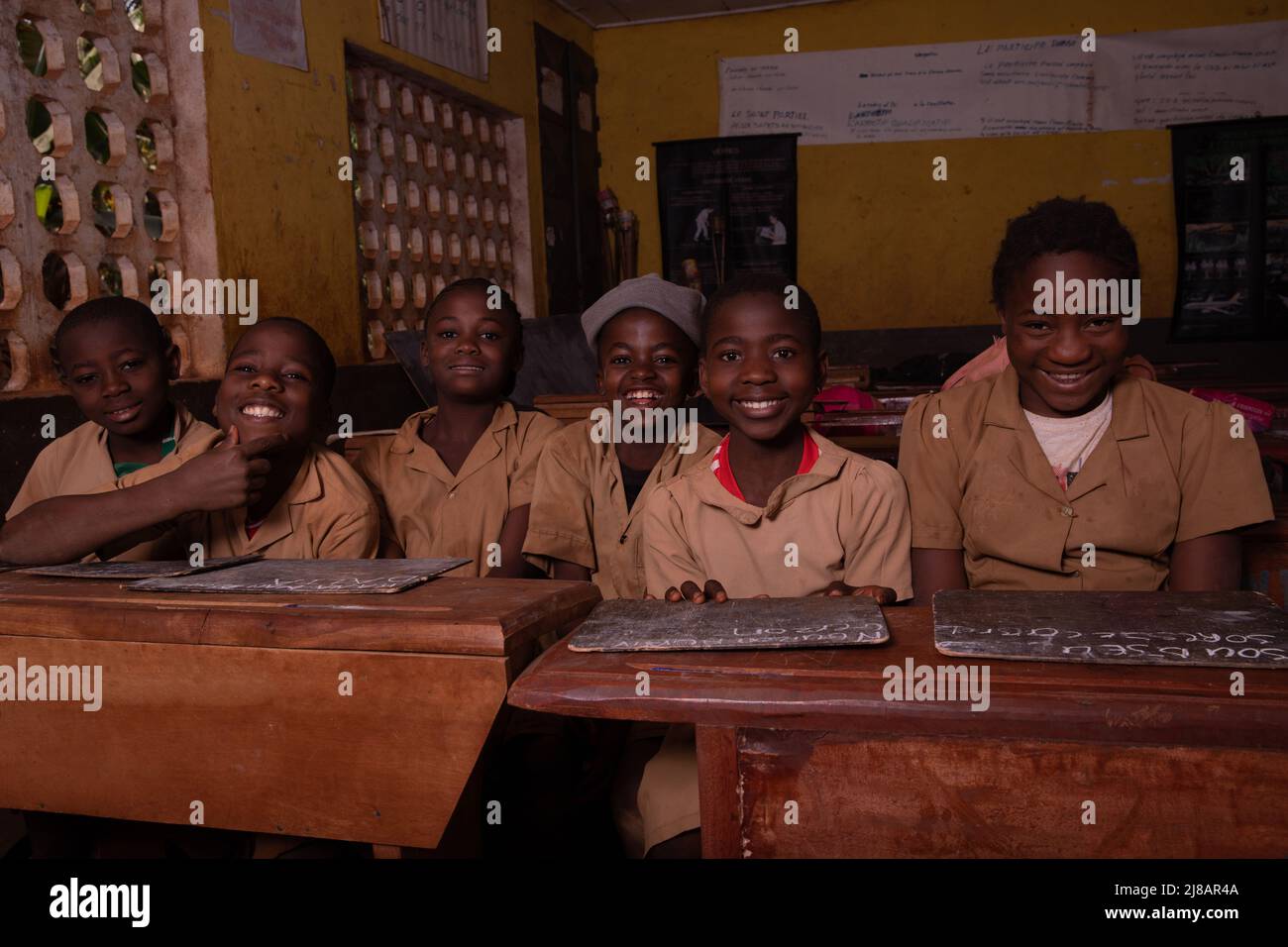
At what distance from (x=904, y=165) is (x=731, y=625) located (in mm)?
6533

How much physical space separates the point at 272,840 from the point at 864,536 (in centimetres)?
103

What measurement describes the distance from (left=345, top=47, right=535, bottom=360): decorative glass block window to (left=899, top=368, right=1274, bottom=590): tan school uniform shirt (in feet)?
10.8

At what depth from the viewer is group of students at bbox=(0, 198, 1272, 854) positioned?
164cm

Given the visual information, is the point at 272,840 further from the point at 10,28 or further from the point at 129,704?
the point at 10,28

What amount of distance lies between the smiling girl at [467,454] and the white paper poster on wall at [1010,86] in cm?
533

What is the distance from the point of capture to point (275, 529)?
1.92m

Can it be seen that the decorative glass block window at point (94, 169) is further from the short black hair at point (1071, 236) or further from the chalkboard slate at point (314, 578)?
the short black hair at point (1071, 236)

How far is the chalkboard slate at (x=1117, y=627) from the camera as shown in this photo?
3.16ft

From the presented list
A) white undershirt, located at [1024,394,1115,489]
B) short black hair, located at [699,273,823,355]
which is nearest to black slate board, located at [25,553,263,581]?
short black hair, located at [699,273,823,355]

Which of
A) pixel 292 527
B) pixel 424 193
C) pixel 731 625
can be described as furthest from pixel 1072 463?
pixel 424 193

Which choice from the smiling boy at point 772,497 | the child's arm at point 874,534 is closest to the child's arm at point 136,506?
the smiling boy at point 772,497

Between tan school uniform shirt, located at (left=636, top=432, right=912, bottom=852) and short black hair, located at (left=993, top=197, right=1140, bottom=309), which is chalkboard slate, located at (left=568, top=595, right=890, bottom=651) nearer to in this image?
tan school uniform shirt, located at (left=636, top=432, right=912, bottom=852)

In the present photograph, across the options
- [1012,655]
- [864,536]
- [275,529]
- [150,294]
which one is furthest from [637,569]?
[150,294]

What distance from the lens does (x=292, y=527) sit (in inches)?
75.3
